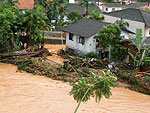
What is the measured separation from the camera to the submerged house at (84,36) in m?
19.7

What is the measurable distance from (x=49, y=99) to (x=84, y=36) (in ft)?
31.2

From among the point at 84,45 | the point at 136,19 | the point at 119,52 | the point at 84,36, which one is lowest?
the point at 119,52

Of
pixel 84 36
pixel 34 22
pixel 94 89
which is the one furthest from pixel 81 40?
pixel 94 89

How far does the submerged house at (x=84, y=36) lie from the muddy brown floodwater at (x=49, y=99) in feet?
22.4

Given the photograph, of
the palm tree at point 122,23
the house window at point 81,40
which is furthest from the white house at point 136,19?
the house window at point 81,40

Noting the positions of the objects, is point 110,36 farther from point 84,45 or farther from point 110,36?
point 84,45

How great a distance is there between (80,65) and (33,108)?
24.5 feet

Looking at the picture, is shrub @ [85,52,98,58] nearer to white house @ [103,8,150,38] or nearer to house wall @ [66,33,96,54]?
house wall @ [66,33,96,54]

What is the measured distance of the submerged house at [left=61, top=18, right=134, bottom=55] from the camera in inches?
776

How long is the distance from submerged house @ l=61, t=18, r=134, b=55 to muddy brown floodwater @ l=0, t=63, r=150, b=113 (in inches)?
268

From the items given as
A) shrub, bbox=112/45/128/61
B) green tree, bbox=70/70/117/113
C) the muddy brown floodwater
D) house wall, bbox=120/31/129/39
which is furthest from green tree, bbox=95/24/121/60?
green tree, bbox=70/70/117/113

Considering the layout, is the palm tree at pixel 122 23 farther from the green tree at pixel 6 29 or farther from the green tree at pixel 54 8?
the green tree at pixel 6 29

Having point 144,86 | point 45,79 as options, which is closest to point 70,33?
point 45,79

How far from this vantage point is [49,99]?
36.5 ft
